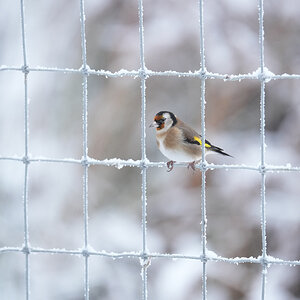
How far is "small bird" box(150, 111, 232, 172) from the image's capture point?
2205 mm

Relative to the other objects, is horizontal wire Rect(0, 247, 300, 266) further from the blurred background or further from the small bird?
the blurred background

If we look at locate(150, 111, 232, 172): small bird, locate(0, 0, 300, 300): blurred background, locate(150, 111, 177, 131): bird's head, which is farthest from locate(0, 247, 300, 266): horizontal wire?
locate(0, 0, 300, 300): blurred background

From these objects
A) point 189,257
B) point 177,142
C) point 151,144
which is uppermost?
point 151,144

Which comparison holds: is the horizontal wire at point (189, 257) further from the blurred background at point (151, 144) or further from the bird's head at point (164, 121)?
the blurred background at point (151, 144)

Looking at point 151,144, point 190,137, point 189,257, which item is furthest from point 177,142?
point 151,144

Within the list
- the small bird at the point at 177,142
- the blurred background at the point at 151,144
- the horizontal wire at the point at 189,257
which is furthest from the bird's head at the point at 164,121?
the blurred background at the point at 151,144

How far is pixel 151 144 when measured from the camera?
4102 millimetres

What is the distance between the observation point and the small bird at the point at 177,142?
2.21 m

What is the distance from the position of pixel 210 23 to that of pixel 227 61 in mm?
226

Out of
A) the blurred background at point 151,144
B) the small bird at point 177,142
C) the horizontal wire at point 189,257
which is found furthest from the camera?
the blurred background at point 151,144

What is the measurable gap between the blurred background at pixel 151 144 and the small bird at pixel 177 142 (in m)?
1.26

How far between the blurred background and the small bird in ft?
4.13

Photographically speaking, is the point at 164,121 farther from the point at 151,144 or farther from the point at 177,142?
the point at 151,144

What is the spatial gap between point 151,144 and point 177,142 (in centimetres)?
188
